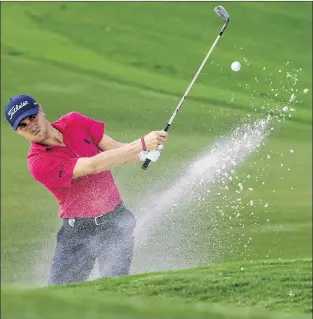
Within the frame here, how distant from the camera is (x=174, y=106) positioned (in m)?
10.3

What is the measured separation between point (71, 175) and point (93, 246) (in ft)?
1.43

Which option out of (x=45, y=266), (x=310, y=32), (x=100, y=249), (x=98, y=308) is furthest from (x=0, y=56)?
(x=98, y=308)

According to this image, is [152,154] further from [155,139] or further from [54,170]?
[54,170]

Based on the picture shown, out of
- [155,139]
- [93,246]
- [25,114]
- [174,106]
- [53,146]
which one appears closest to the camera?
[155,139]

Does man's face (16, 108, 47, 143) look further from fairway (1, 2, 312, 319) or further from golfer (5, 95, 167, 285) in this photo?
fairway (1, 2, 312, 319)

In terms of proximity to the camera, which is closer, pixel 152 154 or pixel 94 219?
pixel 152 154

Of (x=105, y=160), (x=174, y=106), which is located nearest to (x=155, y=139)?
(x=105, y=160)

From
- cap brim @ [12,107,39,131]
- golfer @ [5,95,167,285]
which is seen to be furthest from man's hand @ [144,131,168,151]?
cap brim @ [12,107,39,131]

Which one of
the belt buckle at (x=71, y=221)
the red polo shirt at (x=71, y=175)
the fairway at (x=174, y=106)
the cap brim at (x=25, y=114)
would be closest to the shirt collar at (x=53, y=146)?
the red polo shirt at (x=71, y=175)

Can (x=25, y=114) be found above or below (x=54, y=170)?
above

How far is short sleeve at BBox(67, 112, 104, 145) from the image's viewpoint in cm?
376

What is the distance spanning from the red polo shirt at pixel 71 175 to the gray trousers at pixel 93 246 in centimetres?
5

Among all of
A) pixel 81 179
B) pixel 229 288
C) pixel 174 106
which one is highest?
pixel 81 179

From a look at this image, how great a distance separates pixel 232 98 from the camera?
10.6 m
